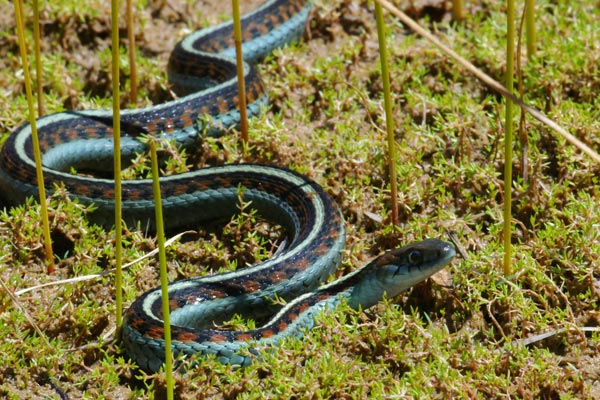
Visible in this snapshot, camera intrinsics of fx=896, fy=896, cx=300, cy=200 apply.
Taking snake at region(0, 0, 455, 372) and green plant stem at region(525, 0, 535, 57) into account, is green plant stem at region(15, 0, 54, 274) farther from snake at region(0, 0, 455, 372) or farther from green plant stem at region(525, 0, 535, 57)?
green plant stem at region(525, 0, 535, 57)

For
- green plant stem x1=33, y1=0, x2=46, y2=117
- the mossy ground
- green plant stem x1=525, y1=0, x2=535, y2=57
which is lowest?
the mossy ground

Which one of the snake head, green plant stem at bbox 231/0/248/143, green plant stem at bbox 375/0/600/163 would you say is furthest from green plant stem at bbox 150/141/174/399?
green plant stem at bbox 231/0/248/143

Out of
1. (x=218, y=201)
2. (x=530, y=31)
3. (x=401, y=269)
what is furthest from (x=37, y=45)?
(x=530, y=31)

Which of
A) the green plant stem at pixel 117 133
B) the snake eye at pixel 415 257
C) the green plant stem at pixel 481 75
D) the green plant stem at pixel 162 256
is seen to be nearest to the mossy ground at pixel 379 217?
the snake eye at pixel 415 257

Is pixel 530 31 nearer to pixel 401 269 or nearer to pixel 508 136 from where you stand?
pixel 508 136

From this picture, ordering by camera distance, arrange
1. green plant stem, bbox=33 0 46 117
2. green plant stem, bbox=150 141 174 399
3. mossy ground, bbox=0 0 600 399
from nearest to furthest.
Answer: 1. green plant stem, bbox=150 141 174 399
2. mossy ground, bbox=0 0 600 399
3. green plant stem, bbox=33 0 46 117

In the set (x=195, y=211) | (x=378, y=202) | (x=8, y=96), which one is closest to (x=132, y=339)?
(x=195, y=211)

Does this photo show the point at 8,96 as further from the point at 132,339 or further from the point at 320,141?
the point at 132,339
